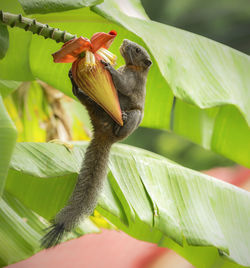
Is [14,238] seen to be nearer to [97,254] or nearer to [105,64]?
[105,64]

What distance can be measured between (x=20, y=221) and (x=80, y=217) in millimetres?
386

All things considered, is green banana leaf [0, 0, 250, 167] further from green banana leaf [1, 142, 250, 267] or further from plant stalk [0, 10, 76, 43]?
plant stalk [0, 10, 76, 43]

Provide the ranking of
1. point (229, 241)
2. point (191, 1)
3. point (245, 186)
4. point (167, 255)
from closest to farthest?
point (229, 241)
point (167, 255)
point (245, 186)
point (191, 1)

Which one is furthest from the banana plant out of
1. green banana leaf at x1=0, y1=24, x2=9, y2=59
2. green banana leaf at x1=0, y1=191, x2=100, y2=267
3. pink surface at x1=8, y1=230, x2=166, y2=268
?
pink surface at x1=8, y1=230, x2=166, y2=268

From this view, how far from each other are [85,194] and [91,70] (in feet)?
0.64

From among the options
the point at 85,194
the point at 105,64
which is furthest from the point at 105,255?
the point at 105,64

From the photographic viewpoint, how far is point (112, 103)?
1.89 feet

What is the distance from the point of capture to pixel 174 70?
92cm

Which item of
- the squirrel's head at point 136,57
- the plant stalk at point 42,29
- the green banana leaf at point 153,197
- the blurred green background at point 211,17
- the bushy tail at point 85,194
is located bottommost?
the blurred green background at point 211,17

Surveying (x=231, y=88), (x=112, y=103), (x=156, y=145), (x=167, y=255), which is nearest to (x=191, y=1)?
(x=156, y=145)

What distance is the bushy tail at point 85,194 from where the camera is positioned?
0.60 metres

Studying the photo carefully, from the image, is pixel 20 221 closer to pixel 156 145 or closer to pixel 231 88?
pixel 231 88

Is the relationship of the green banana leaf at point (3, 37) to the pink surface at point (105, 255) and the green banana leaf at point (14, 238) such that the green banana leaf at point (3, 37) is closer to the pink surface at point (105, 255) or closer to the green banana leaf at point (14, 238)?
the green banana leaf at point (14, 238)

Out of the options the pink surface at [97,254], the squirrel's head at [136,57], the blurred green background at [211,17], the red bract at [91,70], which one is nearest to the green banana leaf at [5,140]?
the red bract at [91,70]
